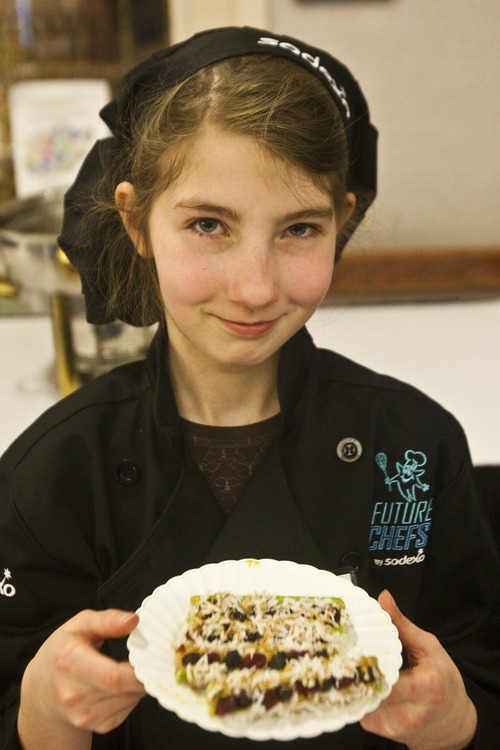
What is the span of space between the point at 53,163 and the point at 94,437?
49.1 inches

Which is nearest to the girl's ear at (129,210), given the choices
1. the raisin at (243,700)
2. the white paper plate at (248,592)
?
the white paper plate at (248,592)

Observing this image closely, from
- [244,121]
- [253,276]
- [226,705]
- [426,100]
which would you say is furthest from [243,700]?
[426,100]

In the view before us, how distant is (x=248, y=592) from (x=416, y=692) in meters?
0.18

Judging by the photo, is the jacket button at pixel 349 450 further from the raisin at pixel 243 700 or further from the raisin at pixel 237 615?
the raisin at pixel 243 700

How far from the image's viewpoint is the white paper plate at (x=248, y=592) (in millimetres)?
616

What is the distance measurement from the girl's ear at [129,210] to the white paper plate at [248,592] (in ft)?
1.25

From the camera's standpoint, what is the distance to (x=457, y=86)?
1.92m

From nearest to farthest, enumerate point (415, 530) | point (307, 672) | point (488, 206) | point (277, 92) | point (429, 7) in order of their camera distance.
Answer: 1. point (307, 672)
2. point (277, 92)
3. point (415, 530)
4. point (429, 7)
5. point (488, 206)

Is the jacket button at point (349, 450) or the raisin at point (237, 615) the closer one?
the raisin at point (237, 615)

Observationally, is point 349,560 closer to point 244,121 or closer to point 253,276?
point 253,276

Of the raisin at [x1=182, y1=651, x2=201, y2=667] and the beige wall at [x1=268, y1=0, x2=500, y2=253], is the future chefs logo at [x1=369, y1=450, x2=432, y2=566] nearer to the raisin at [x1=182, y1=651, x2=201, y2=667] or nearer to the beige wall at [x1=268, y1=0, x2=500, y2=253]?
the raisin at [x1=182, y1=651, x2=201, y2=667]

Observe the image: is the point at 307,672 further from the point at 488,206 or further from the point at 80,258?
the point at 488,206

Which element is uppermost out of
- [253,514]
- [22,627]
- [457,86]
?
[457,86]

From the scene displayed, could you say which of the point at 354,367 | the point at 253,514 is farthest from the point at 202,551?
the point at 354,367
